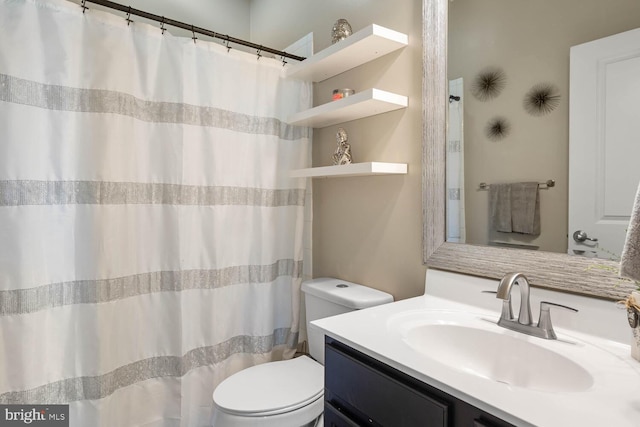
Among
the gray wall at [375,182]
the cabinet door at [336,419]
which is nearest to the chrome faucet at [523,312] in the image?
the gray wall at [375,182]

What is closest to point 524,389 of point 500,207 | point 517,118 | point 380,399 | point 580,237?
point 380,399

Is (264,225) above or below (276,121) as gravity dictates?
below

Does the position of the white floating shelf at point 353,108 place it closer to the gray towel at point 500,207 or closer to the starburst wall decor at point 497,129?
the starburst wall decor at point 497,129

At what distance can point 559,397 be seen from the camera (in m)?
0.69

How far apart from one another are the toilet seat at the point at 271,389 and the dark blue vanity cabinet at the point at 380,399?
30cm

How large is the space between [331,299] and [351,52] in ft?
3.52

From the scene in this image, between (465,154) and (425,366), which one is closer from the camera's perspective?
(425,366)

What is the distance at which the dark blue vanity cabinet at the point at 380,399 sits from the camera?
750 mm

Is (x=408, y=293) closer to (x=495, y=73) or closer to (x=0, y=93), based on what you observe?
(x=495, y=73)

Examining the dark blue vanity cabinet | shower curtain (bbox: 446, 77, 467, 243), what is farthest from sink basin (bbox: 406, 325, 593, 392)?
shower curtain (bbox: 446, 77, 467, 243)

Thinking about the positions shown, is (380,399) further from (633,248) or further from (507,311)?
(633,248)

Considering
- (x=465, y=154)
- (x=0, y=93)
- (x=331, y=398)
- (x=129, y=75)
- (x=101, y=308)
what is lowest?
(x=331, y=398)

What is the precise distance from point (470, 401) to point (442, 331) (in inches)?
16.7

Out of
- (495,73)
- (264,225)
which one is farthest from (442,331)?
(264,225)
